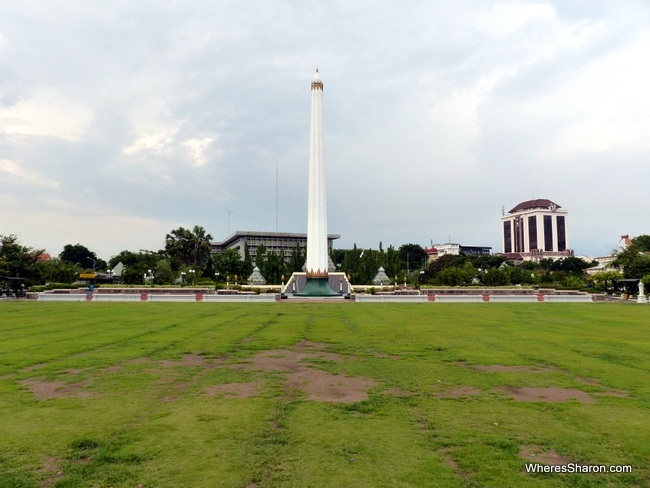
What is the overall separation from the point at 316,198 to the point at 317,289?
30.6 feet

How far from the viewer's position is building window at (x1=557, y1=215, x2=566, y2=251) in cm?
15412

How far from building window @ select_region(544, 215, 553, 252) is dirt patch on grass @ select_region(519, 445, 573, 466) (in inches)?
6383

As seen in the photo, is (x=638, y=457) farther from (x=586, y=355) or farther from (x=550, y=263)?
(x=550, y=263)

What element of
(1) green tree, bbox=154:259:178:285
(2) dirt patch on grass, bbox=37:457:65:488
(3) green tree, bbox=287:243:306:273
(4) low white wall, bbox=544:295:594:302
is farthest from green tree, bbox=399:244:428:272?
(2) dirt patch on grass, bbox=37:457:65:488

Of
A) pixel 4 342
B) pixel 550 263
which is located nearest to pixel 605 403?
pixel 4 342

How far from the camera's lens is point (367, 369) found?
9789 mm

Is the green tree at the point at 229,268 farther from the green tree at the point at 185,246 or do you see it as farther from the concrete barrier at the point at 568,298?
the concrete barrier at the point at 568,298

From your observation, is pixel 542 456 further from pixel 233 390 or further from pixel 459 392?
pixel 233 390

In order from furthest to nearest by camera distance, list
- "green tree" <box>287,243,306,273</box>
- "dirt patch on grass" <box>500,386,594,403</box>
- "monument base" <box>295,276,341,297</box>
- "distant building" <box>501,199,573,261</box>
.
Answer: "distant building" <box>501,199,573,261</box> < "green tree" <box>287,243,306,273</box> < "monument base" <box>295,276,341,297</box> < "dirt patch on grass" <box>500,386,594,403</box>

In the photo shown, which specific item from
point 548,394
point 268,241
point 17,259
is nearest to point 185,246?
point 17,259

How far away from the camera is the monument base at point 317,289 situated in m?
45.5

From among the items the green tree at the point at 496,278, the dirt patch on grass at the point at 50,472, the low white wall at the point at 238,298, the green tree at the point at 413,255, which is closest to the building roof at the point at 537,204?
the green tree at the point at 413,255

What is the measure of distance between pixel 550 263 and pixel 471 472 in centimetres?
11803

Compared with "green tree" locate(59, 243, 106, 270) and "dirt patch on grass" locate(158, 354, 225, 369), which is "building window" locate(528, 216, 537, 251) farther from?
"dirt patch on grass" locate(158, 354, 225, 369)
